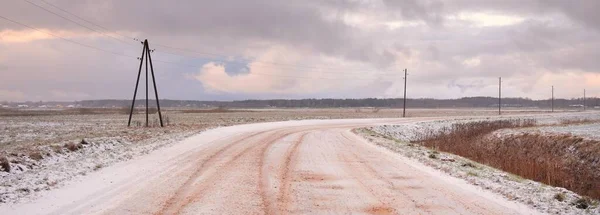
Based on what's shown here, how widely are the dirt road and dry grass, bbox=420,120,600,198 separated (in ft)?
12.2

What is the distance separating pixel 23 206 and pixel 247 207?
4.12m

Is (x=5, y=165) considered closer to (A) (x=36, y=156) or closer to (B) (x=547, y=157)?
(A) (x=36, y=156)

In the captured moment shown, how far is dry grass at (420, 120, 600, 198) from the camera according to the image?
566 inches

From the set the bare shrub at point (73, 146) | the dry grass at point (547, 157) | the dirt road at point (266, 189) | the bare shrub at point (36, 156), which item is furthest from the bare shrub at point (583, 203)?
the bare shrub at point (73, 146)

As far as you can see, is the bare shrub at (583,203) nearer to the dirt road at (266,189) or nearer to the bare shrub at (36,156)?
the dirt road at (266,189)

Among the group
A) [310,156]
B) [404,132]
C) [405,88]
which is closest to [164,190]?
[310,156]

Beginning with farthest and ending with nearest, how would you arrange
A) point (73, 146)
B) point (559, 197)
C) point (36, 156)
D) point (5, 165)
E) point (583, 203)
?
point (73, 146), point (36, 156), point (5, 165), point (559, 197), point (583, 203)

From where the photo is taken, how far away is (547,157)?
2177 cm

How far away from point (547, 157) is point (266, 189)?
16519 mm

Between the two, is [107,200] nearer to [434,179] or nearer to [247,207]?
[247,207]

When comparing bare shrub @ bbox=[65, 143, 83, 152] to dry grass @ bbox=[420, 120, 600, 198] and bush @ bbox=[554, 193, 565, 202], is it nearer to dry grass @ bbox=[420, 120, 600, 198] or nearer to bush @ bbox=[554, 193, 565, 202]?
dry grass @ bbox=[420, 120, 600, 198]

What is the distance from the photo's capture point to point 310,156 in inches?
682

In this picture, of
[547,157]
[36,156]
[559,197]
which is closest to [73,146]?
[36,156]

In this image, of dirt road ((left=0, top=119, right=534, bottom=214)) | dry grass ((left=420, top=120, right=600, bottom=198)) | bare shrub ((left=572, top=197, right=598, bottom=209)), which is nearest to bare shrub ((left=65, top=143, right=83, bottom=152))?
dirt road ((left=0, top=119, right=534, bottom=214))
